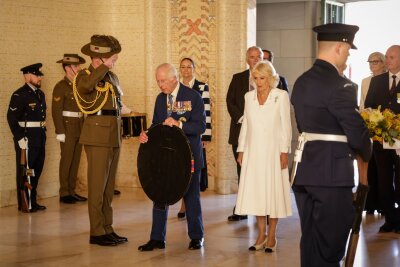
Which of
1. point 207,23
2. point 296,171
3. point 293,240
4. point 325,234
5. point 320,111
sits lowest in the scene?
point 293,240

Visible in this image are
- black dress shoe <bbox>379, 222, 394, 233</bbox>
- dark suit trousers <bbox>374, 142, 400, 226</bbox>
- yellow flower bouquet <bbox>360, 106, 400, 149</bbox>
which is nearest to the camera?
yellow flower bouquet <bbox>360, 106, 400, 149</bbox>

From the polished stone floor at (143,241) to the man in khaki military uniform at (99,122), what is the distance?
1.01 feet

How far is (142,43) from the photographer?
1176 centimetres

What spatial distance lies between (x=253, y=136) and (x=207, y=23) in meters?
4.31

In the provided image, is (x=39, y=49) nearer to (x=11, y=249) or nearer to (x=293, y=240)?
(x=11, y=249)

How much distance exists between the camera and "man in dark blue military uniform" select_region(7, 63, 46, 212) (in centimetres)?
995

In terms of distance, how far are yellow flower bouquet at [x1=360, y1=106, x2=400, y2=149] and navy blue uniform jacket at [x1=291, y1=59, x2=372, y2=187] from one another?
4.44 ft

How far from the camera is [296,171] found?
553 cm

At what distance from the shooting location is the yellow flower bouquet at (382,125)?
263 inches

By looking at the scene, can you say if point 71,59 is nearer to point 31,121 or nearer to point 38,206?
point 31,121

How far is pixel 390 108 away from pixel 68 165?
440 centimetres

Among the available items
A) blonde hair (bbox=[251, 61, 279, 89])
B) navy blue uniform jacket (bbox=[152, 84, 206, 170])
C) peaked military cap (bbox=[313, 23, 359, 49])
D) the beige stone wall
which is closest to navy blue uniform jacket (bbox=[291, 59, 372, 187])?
peaked military cap (bbox=[313, 23, 359, 49])

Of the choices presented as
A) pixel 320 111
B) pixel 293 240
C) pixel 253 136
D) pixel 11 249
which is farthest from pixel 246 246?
pixel 320 111

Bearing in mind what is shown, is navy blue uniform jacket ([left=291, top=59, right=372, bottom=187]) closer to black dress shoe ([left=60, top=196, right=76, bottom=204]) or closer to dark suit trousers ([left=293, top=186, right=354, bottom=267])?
dark suit trousers ([left=293, top=186, right=354, bottom=267])
